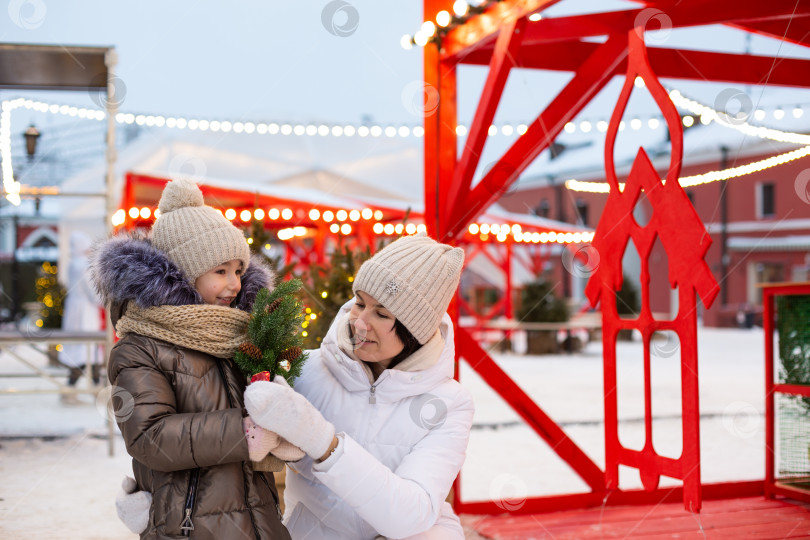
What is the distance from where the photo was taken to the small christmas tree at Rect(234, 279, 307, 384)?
74.0 inches

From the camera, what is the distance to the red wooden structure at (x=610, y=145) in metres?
3.05

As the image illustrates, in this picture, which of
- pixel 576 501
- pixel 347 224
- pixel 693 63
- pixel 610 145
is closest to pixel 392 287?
pixel 610 145

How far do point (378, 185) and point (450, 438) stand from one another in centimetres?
1563

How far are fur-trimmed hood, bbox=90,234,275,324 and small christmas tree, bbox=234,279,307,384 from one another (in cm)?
22

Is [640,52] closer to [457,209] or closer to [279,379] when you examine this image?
[457,209]

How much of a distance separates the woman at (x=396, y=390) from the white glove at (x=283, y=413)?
0.25m

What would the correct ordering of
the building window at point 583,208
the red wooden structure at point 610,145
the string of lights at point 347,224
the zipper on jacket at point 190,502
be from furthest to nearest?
1. the building window at point 583,208
2. the string of lights at point 347,224
3. the red wooden structure at point 610,145
4. the zipper on jacket at point 190,502

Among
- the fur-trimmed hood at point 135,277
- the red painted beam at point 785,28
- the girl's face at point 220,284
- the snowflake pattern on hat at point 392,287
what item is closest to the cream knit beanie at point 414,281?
the snowflake pattern on hat at point 392,287

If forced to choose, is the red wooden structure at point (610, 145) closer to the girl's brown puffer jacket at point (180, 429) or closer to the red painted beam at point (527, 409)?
the red painted beam at point (527, 409)

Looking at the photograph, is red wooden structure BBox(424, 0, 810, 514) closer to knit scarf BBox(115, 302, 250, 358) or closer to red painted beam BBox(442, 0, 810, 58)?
red painted beam BBox(442, 0, 810, 58)

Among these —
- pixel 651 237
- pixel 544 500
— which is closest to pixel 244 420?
pixel 651 237

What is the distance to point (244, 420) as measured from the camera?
1743 mm

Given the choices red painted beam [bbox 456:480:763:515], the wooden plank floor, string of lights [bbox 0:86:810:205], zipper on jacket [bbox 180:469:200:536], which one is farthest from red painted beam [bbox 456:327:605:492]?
zipper on jacket [bbox 180:469:200:536]

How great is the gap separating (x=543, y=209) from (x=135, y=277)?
2854cm
